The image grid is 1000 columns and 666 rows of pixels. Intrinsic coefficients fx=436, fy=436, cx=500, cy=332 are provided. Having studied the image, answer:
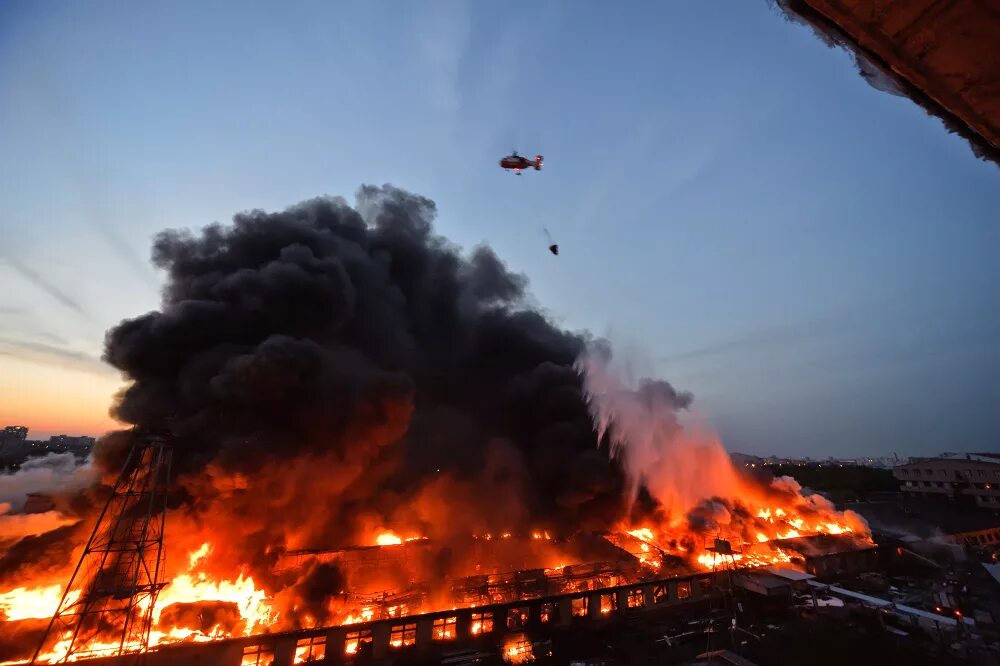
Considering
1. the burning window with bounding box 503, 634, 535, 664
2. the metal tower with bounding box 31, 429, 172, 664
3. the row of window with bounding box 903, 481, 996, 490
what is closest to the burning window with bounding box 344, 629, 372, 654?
the burning window with bounding box 503, 634, 535, 664

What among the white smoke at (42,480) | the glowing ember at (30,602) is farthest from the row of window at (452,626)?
the white smoke at (42,480)

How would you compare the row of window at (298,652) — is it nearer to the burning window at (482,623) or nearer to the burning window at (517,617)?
the burning window at (482,623)

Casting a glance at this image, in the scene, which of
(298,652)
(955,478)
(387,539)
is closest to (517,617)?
(387,539)

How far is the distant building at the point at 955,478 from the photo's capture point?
2712 inches

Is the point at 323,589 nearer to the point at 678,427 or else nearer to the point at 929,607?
the point at 929,607

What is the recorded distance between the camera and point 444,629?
33.6 m

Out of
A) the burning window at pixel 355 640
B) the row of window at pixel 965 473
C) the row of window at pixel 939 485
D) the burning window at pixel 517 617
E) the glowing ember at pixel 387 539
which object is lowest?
the burning window at pixel 355 640

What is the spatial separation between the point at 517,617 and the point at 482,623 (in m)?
3.00

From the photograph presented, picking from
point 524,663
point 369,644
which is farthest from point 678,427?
point 369,644

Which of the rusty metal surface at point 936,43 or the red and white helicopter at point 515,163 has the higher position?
the red and white helicopter at point 515,163

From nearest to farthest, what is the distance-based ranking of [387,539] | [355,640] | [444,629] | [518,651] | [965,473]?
[355,640] < [518,651] < [444,629] < [387,539] < [965,473]

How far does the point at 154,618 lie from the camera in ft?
98.8

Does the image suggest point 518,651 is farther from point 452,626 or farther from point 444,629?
point 444,629

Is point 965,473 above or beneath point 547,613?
above
